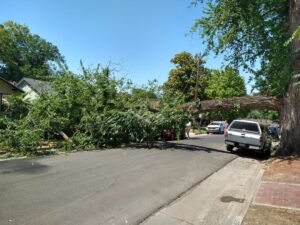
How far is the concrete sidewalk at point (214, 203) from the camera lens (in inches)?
250

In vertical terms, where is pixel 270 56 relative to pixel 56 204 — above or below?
above

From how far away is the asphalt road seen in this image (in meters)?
6.00

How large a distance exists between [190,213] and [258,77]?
44.2 feet

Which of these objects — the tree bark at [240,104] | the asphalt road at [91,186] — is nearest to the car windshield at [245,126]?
the tree bark at [240,104]

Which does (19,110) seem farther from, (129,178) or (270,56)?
(270,56)

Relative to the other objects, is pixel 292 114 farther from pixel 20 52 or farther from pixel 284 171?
pixel 20 52

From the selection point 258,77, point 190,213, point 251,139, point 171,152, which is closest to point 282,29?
point 258,77

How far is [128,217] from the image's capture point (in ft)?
20.2

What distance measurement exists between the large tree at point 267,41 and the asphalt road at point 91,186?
465 centimetres

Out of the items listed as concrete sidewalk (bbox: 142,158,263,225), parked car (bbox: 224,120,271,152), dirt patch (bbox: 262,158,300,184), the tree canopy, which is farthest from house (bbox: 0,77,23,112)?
the tree canopy

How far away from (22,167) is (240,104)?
11720 mm

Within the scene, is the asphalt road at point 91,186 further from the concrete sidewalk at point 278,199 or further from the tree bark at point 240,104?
the tree bark at point 240,104

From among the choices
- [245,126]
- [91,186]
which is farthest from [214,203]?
[245,126]

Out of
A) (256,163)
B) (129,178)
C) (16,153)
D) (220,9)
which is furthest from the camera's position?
(220,9)
